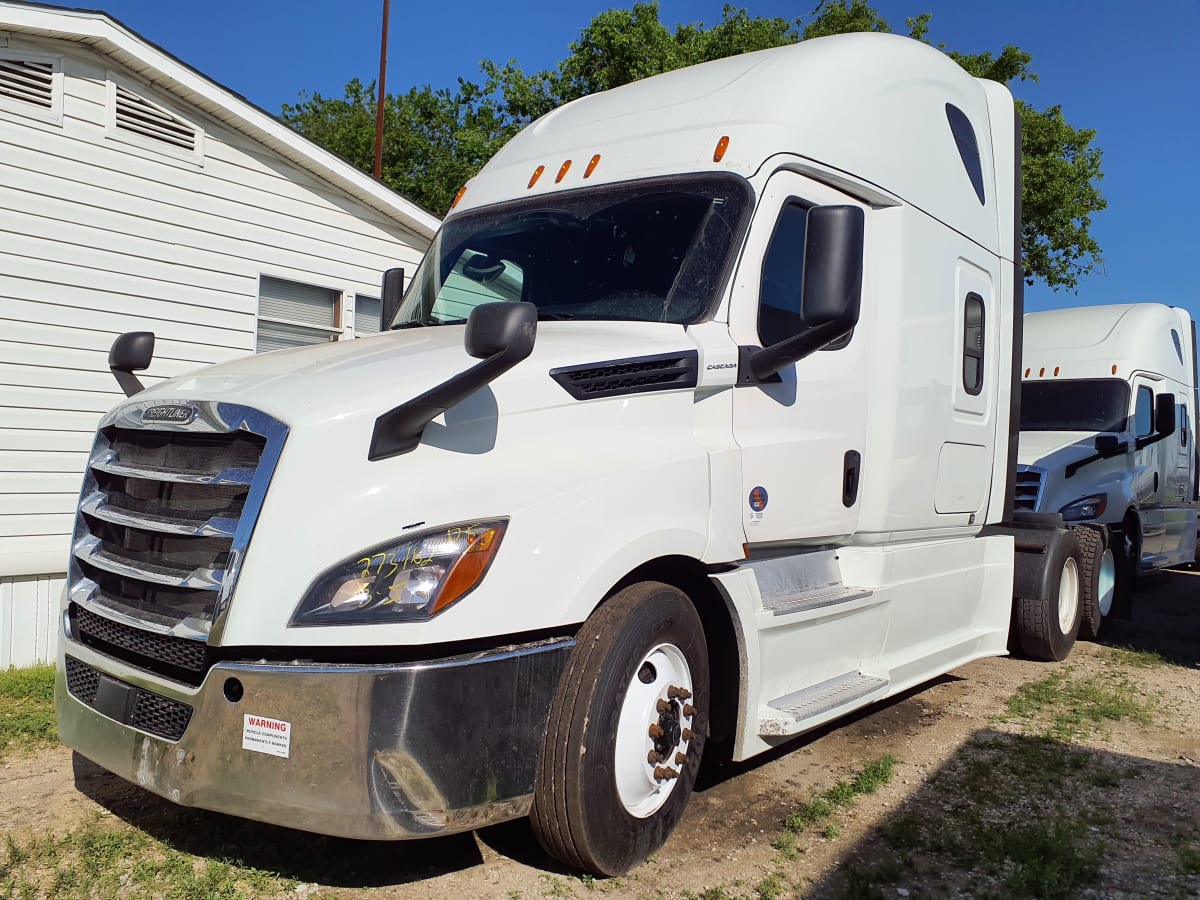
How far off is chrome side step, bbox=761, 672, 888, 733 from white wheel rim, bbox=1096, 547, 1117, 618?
459 centimetres

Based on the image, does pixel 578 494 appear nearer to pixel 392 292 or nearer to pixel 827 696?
pixel 827 696

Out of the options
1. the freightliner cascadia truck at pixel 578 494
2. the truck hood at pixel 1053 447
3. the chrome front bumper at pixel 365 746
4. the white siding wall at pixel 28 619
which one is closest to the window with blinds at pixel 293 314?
the white siding wall at pixel 28 619

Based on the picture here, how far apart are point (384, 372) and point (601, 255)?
1.42 meters

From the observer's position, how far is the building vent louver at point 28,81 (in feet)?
23.4

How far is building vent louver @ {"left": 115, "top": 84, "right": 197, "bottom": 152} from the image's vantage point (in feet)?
25.6

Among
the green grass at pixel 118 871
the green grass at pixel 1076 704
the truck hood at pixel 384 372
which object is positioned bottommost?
the green grass at pixel 118 871

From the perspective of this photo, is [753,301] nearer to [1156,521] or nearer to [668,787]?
[668,787]

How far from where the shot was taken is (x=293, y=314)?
909 centimetres

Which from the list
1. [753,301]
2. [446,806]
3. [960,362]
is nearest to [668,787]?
[446,806]

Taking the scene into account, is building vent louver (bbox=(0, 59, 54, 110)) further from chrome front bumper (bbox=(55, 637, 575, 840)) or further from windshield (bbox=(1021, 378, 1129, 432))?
windshield (bbox=(1021, 378, 1129, 432))

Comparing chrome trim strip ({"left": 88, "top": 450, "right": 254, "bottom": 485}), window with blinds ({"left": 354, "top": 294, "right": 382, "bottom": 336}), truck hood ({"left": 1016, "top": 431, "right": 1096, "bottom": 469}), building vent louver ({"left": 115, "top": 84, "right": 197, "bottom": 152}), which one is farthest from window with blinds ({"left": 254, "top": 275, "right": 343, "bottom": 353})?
truck hood ({"left": 1016, "top": 431, "right": 1096, "bottom": 469})

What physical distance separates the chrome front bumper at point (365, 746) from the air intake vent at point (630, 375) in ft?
3.05

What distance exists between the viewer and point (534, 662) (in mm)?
3111

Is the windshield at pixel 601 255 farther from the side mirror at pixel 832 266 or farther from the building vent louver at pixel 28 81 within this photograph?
the building vent louver at pixel 28 81
